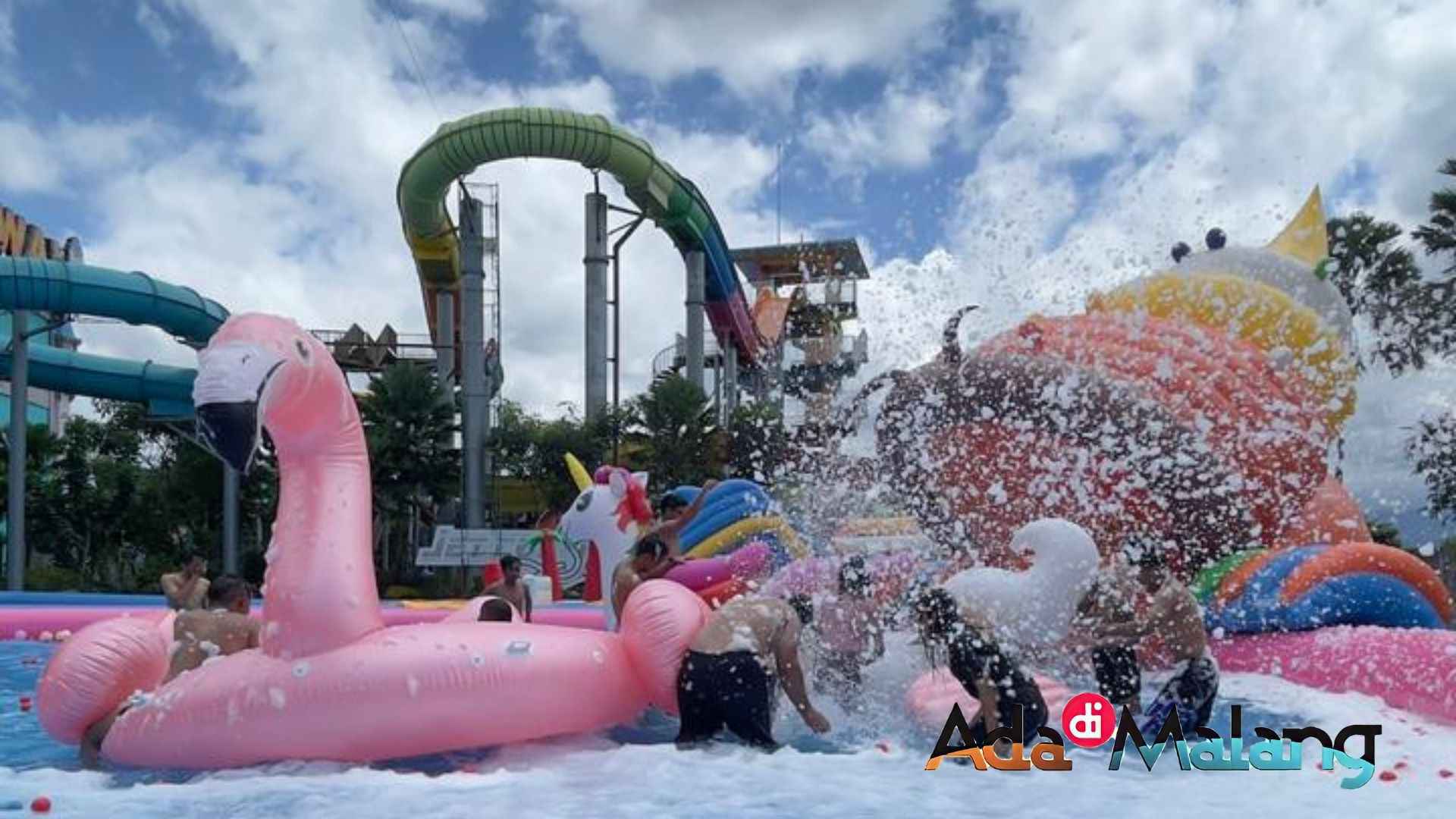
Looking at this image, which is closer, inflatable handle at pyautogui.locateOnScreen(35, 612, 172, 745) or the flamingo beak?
the flamingo beak

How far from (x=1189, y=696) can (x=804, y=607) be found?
1883mm

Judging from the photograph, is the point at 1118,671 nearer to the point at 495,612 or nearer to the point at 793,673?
the point at 793,673

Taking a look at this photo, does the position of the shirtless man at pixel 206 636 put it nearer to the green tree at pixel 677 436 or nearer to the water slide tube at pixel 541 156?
the water slide tube at pixel 541 156

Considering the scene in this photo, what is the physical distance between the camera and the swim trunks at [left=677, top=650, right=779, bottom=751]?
527cm

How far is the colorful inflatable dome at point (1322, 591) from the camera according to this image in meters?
7.23

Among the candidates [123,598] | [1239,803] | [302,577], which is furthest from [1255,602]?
[123,598]

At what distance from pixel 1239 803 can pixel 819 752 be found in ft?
5.73

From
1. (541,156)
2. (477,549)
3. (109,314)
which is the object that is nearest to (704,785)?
(477,549)

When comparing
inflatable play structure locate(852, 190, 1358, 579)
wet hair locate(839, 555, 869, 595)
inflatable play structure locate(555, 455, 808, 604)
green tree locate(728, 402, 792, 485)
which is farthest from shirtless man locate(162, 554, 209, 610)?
green tree locate(728, 402, 792, 485)

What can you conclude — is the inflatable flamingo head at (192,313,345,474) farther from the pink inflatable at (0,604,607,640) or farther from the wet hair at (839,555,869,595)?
the pink inflatable at (0,604,607,640)

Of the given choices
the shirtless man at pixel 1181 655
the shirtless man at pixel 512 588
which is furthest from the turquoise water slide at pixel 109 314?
the shirtless man at pixel 1181 655

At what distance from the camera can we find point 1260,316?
8797 millimetres

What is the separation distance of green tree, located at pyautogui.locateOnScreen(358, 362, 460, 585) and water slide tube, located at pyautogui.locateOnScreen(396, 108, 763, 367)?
275cm

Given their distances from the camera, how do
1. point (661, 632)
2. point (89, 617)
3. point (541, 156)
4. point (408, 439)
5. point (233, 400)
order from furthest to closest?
point (408, 439), point (541, 156), point (89, 617), point (661, 632), point (233, 400)
